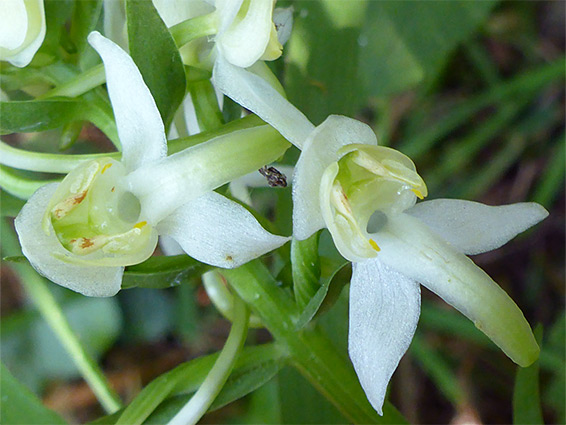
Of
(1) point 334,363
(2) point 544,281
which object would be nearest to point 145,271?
(1) point 334,363

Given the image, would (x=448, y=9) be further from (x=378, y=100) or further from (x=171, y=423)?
(x=171, y=423)

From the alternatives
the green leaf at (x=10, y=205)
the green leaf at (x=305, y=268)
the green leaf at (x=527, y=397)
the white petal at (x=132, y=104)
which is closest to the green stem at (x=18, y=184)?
the green leaf at (x=10, y=205)

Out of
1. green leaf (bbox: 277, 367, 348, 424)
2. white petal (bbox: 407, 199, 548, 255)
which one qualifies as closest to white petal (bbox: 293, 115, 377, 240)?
white petal (bbox: 407, 199, 548, 255)

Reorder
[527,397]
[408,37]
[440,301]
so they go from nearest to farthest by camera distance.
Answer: [527,397] < [408,37] < [440,301]

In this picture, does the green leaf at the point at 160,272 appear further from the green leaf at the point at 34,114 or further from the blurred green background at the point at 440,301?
the blurred green background at the point at 440,301

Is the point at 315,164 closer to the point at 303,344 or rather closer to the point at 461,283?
the point at 461,283

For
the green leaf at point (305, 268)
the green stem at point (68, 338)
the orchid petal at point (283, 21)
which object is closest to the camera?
the green leaf at point (305, 268)

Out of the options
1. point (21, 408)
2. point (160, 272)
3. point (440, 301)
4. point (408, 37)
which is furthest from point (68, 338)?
point (440, 301)
